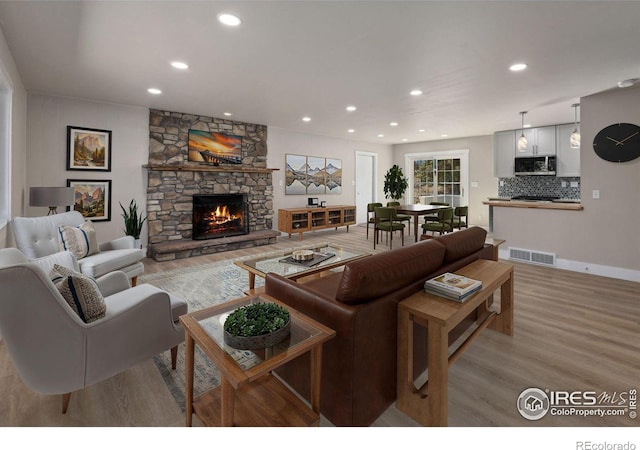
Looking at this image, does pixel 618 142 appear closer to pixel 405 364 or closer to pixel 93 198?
pixel 405 364

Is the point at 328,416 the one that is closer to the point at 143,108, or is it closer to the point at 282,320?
the point at 282,320

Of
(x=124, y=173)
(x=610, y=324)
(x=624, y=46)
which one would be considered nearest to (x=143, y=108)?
(x=124, y=173)

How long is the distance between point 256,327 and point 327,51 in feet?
8.46

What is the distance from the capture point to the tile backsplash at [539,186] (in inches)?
263

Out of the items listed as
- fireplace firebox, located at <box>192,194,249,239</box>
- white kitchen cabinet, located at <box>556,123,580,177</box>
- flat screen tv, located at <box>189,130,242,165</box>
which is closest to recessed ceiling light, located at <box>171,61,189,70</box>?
flat screen tv, located at <box>189,130,242,165</box>

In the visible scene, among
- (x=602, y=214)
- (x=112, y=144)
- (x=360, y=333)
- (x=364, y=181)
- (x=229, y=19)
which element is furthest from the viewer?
(x=364, y=181)

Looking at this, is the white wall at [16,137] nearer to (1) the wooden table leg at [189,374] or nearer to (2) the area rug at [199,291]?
(2) the area rug at [199,291]

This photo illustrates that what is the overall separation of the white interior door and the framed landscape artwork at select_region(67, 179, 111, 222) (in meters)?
6.13

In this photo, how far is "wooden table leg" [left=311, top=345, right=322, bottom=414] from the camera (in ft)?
4.86

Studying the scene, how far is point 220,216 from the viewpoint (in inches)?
236

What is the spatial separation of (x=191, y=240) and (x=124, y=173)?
4.94 ft

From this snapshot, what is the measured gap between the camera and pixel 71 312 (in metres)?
1.50

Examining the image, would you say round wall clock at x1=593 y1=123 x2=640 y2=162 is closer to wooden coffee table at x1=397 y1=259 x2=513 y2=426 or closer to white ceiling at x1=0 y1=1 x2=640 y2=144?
white ceiling at x1=0 y1=1 x2=640 y2=144

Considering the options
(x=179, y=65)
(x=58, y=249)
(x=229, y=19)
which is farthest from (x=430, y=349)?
(x=58, y=249)
